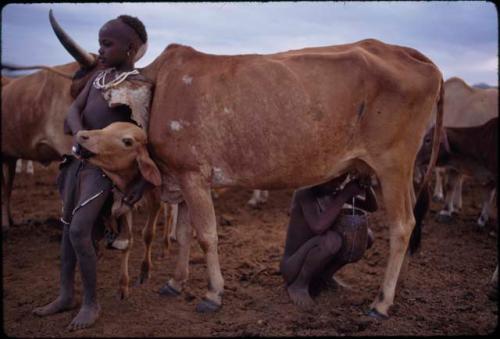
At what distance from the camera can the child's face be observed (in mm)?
4039

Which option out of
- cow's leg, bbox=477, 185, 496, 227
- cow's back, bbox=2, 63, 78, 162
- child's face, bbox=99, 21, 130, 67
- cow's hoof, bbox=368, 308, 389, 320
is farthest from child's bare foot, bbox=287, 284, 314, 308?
cow's leg, bbox=477, 185, 496, 227

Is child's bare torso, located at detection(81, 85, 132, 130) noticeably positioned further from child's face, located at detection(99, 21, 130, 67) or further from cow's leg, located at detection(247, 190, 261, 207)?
cow's leg, located at detection(247, 190, 261, 207)

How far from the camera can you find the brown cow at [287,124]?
4.09m

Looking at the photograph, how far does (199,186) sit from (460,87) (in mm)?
7054

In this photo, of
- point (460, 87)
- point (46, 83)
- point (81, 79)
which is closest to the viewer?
point (81, 79)

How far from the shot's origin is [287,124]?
4086 millimetres

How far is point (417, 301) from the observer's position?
448cm

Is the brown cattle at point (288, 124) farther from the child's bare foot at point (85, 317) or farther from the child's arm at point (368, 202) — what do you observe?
the child's bare foot at point (85, 317)

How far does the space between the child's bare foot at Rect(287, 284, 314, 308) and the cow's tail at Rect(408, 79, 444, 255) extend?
1.19 m

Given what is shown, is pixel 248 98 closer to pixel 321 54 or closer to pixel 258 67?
pixel 258 67

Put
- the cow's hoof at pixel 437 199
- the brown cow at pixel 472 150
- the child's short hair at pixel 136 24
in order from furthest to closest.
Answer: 1. the cow's hoof at pixel 437 199
2. the brown cow at pixel 472 150
3. the child's short hair at pixel 136 24

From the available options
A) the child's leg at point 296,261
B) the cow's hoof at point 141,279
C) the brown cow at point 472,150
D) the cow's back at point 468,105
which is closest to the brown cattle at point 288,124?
the child's leg at point 296,261

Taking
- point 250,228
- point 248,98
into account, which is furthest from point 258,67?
point 250,228

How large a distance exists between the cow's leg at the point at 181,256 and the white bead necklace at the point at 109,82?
1291 millimetres
